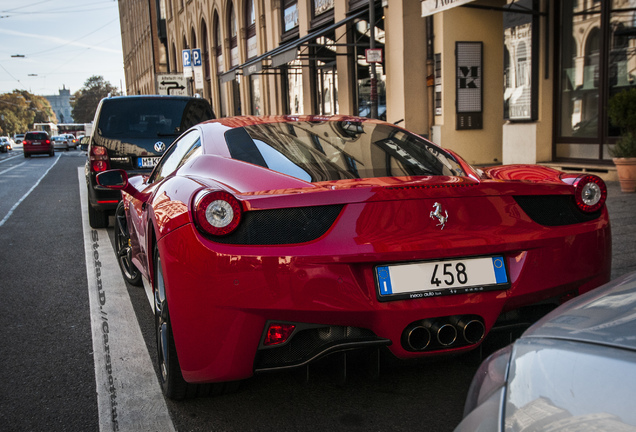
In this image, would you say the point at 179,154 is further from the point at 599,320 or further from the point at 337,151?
the point at 599,320

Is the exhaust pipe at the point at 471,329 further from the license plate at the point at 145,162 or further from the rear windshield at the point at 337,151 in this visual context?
the license plate at the point at 145,162

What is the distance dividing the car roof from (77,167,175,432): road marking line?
174 cm

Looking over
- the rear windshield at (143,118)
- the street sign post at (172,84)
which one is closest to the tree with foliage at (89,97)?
the street sign post at (172,84)

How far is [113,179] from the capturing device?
454 centimetres

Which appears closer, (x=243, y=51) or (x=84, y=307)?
(x=84, y=307)

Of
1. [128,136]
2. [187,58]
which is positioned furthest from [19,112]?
[128,136]

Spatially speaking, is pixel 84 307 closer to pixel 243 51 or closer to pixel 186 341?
pixel 186 341

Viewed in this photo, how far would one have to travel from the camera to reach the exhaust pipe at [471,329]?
245 centimetres

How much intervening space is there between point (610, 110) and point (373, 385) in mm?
8099

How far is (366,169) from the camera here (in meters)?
2.93

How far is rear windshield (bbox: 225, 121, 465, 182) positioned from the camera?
2895 mm

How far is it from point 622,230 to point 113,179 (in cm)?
502

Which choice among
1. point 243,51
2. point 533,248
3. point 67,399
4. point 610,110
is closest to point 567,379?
point 533,248

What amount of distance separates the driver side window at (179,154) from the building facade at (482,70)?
26.5 feet
